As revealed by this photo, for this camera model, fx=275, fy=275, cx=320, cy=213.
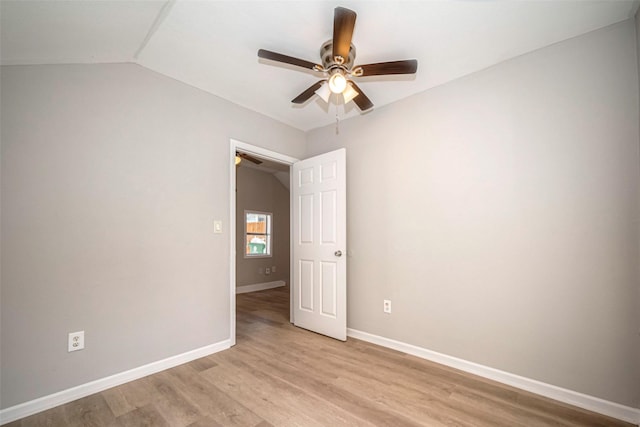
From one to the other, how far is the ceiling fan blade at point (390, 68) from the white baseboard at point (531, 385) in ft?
7.69

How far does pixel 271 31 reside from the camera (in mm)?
1903

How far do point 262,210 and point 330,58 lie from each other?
4604 mm

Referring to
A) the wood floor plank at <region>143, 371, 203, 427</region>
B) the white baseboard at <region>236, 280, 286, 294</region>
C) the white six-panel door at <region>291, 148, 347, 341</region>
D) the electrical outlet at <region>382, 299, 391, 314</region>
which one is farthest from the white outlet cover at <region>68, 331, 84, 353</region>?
the white baseboard at <region>236, 280, 286, 294</region>

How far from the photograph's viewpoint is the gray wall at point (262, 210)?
18.8 ft

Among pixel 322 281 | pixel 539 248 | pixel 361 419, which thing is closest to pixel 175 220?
pixel 322 281

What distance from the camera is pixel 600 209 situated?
1804 millimetres

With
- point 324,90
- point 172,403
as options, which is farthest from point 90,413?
point 324,90

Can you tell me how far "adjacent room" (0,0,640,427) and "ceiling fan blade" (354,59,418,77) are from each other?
13mm

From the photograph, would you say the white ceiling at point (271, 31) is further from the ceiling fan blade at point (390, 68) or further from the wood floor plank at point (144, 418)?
the wood floor plank at point (144, 418)

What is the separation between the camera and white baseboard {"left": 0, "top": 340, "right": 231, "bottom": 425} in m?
1.69

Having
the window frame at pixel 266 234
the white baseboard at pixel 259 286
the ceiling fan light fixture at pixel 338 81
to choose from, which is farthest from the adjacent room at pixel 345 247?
the window frame at pixel 266 234

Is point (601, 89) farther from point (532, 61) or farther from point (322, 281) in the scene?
point (322, 281)

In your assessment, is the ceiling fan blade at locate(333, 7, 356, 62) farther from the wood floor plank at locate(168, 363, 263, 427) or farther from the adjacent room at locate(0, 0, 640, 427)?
the wood floor plank at locate(168, 363, 263, 427)

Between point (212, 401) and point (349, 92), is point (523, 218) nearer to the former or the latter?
point (349, 92)
